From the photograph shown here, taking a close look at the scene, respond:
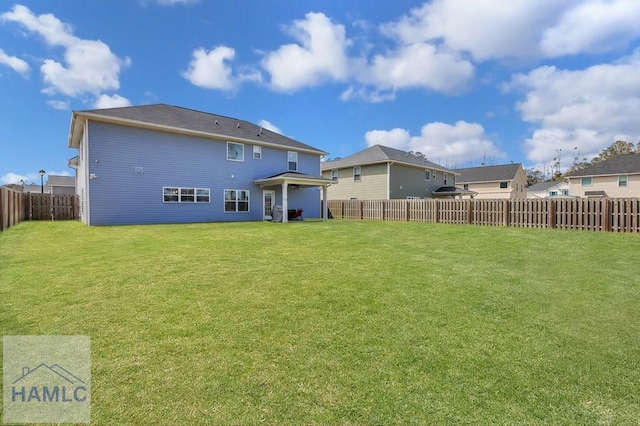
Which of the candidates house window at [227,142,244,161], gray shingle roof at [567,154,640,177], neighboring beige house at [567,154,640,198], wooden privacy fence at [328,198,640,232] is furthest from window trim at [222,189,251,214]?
gray shingle roof at [567,154,640,177]

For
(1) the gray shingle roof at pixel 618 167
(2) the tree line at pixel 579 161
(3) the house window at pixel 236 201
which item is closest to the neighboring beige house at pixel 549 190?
(2) the tree line at pixel 579 161

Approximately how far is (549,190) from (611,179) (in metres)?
16.0

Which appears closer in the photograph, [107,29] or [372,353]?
[372,353]

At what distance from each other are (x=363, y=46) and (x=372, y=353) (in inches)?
719

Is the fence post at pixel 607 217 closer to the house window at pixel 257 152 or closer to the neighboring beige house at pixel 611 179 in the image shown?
the house window at pixel 257 152

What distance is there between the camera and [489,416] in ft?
6.57

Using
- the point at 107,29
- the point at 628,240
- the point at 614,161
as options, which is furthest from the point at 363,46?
the point at 614,161

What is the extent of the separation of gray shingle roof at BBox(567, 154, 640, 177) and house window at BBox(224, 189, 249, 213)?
3338 cm

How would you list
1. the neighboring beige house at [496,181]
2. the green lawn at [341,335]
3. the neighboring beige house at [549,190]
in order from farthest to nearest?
the neighboring beige house at [549,190] < the neighboring beige house at [496,181] < the green lawn at [341,335]

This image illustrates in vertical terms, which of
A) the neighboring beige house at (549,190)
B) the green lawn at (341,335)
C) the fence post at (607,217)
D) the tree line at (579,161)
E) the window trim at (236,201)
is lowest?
the green lawn at (341,335)

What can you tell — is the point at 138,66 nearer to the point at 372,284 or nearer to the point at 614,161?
the point at 372,284

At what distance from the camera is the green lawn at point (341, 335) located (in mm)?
2090

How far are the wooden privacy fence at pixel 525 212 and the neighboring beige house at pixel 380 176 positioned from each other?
570cm

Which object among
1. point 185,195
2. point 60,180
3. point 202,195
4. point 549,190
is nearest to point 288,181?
point 202,195
